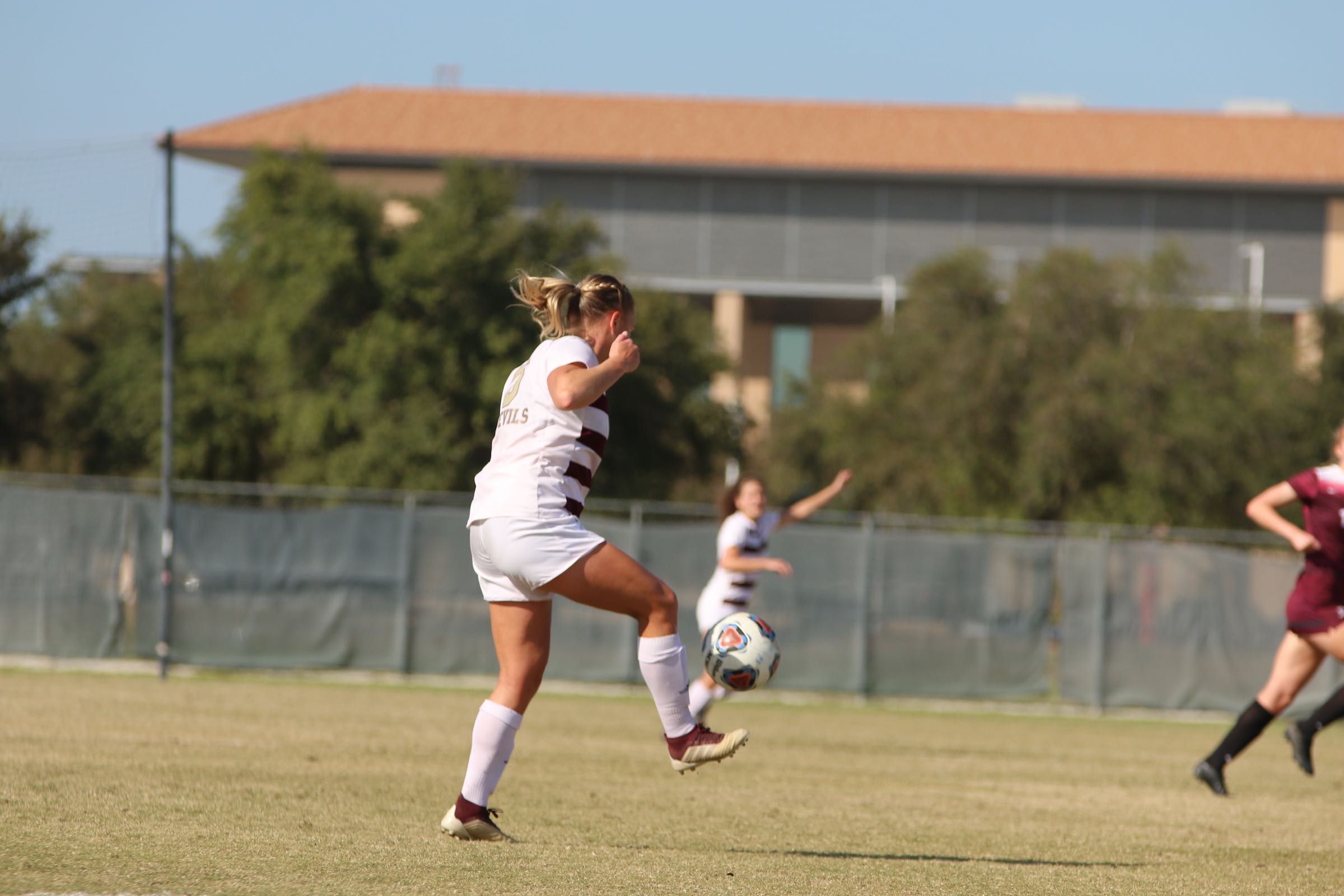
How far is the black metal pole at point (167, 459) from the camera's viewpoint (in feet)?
Answer: 56.3

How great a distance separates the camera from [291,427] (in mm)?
29734

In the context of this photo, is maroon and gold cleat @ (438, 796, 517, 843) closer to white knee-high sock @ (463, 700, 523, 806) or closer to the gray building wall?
white knee-high sock @ (463, 700, 523, 806)

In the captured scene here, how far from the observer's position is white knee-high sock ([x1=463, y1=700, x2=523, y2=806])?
561 cm

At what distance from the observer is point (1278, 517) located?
8445 mm

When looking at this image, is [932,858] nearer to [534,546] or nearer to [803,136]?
[534,546]

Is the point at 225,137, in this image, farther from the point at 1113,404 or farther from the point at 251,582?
the point at 251,582

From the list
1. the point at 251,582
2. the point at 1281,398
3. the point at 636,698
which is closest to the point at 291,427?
the point at 251,582

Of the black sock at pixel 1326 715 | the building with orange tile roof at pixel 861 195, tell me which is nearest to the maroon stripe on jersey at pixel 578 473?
the black sock at pixel 1326 715

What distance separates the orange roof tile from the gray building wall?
0.80 metres

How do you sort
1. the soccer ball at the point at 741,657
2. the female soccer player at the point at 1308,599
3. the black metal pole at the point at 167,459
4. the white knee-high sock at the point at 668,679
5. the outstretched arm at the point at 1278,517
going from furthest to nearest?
the black metal pole at the point at 167,459 → the female soccer player at the point at 1308,599 → the outstretched arm at the point at 1278,517 → the soccer ball at the point at 741,657 → the white knee-high sock at the point at 668,679

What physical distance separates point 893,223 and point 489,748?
48.4 m

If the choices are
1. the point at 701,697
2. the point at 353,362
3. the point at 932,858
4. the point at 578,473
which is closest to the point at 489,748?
the point at 578,473

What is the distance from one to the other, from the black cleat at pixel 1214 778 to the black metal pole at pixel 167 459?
11.7m

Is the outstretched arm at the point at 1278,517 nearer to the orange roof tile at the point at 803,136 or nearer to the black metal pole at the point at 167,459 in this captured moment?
the black metal pole at the point at 167,459
